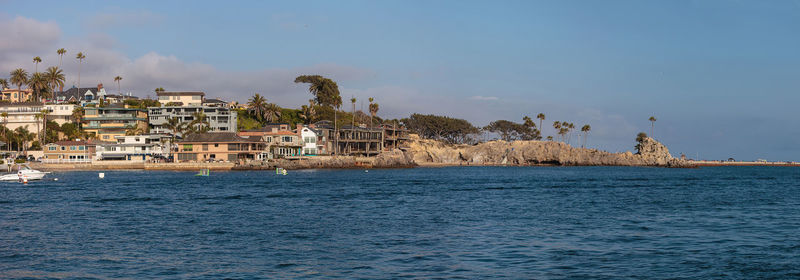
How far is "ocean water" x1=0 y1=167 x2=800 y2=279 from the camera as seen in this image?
21.4 m

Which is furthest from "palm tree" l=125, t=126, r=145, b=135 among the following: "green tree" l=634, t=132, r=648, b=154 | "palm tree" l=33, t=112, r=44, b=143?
"green tree" l=634, t=132, r=648, b=154

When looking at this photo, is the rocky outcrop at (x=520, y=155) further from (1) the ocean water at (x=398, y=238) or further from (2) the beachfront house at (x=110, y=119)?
(1) the ocean water at (x=398, y=238)

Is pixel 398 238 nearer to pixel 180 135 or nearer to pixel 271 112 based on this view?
pixel 180 135

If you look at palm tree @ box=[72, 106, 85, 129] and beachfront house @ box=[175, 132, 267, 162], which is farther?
palm tree @ box=[72, 106, 85, 129]

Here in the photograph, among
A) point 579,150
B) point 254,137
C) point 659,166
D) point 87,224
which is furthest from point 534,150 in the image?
point 87,224

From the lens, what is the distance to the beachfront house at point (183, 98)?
5807 inches

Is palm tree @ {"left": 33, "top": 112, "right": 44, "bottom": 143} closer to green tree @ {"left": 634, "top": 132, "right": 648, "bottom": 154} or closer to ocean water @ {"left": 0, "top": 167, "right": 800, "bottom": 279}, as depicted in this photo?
ocean water @ {"left": 0, "top": 167, "right": 800, "bottom": 279}

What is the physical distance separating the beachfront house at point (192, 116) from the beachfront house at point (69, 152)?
18290 mm

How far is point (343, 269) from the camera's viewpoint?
21.5 m

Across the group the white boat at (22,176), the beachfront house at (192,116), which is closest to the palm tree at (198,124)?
the beachfront house at (192,116)

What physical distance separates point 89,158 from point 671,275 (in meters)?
127

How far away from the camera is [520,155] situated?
537ft

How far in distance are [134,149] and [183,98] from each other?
24.7 meters

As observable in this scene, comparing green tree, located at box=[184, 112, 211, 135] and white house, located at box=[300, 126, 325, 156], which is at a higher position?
green tree, located at box=[184, 112, 211, 135]
